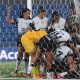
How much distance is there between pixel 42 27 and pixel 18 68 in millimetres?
861

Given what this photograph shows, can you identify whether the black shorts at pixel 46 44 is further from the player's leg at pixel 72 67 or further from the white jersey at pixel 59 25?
the white jersey at pixel 59 25

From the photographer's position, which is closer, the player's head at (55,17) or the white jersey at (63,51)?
the white jersey at (63,51)

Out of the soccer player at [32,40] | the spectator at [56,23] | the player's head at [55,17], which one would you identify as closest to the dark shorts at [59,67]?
the soccer player at [32,40]

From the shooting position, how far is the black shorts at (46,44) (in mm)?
5582

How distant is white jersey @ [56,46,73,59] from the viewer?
19.3 feet

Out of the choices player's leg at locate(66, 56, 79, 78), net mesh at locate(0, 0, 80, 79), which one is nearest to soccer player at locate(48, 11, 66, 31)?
net mesh at locate(0, 0, 80, 79)

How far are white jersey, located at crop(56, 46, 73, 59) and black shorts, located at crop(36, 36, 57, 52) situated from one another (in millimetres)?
134

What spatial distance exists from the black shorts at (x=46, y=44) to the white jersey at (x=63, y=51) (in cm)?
13

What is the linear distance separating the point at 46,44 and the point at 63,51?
44 cm

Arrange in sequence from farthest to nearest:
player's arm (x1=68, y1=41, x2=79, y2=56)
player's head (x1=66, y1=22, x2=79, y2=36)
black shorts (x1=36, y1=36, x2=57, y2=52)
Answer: player's head (x1=66, y1=22, x2=79, y2=36) < player's arm (x1=68, y1=41, x2=79, y2=56) < black shorts (x1=36, y1=36, x2=57, y2=52)

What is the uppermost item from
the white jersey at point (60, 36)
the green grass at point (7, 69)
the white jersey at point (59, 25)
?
the white jersey at point (59, 25)

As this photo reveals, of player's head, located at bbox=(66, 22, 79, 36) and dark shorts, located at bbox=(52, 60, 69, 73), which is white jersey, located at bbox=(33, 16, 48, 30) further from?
dark shorts, located at bbox=(52, 60, 69, 73)

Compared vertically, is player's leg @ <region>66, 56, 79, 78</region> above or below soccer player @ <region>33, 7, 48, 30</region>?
below

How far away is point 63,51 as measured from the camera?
593 centimetres
